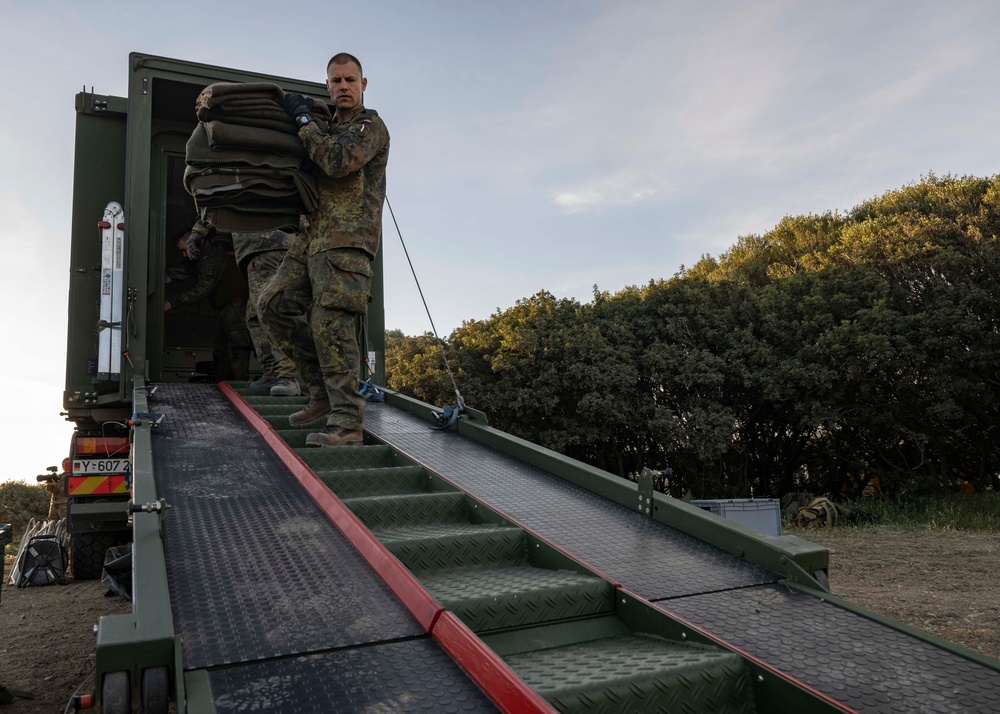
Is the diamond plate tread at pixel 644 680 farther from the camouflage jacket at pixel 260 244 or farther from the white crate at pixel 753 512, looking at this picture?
the white crate at pixel 753 512

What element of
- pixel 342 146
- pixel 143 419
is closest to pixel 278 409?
pixel 143 419

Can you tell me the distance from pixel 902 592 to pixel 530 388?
11.7m

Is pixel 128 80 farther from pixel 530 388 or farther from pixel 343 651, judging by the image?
pixel 530 388

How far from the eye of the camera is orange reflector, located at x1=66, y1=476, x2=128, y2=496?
5340 mm

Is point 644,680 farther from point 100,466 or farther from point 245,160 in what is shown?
point 100,466

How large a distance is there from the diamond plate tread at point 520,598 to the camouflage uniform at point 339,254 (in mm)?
1743

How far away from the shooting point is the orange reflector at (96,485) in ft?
17.5

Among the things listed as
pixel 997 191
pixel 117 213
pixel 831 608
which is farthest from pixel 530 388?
pixel 831 608

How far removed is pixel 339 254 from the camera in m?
4.02

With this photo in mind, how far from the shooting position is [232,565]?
238cm

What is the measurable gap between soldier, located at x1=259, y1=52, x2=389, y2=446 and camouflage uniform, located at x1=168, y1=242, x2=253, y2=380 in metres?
3.63

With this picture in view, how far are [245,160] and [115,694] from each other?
9.67 feet

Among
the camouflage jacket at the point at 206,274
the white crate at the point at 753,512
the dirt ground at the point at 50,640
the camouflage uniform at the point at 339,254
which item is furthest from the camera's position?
the white crate at the point at 753,512

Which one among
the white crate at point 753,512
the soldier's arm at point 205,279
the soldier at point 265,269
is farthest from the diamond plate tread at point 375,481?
the white crate at point 753,512
